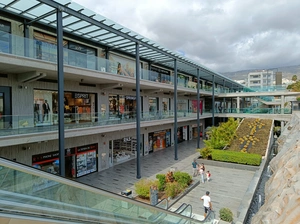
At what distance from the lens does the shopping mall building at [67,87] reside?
10.0 m

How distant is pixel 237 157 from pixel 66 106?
14166mm

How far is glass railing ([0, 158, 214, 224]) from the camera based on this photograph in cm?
212

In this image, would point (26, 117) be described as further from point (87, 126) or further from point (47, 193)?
point (47, 193)

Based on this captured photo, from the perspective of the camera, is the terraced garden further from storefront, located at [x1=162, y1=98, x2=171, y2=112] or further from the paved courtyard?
storefront, located at [x1=162, y1=98, x2=171, y2=112]

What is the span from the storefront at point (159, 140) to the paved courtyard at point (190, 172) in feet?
7.48

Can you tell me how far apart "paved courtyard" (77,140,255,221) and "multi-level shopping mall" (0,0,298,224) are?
1181mm

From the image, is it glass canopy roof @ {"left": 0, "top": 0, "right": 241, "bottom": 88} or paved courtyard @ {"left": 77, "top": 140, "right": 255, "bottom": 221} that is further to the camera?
paved courtyard @ {"left": 77, "top": 140, "right": 255, "bottom": 221}

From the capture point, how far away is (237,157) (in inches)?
696

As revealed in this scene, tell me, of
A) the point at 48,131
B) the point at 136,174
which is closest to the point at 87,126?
the point at 48,131

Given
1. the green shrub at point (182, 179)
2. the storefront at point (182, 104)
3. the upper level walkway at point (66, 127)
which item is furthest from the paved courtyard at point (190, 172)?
the storefront at point (182, 104)

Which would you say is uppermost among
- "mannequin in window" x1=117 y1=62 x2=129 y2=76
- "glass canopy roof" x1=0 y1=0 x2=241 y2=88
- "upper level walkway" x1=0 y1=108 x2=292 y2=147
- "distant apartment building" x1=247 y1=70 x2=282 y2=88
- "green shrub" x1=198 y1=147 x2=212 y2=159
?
"distant apartment building" x1=247 y1=70 x2=282 y2=88

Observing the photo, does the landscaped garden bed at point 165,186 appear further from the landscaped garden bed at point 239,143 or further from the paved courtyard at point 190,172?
the landscaped garden bed at point 239,143

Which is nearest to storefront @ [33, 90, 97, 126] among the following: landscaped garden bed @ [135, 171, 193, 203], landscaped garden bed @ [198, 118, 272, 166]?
landscaped garden bed @ [135, 171, 193, 203]

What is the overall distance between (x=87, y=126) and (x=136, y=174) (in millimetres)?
5668
